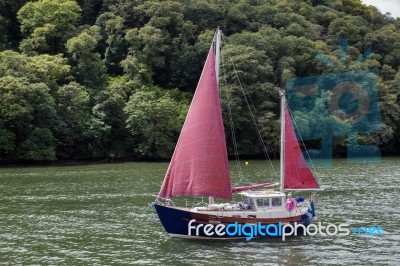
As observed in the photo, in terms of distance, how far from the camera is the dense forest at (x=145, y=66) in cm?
9544

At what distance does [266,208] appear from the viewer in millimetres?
37562

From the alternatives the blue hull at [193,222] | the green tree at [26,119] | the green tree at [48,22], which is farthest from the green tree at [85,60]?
the blue hull at [193,222]

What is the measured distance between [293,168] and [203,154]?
741 centimetres

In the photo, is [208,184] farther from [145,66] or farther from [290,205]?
[145,66]

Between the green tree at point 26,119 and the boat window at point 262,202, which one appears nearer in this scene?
the boat window at point 262,202

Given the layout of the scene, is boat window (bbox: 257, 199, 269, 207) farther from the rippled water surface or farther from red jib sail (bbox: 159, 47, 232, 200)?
the rippled water surface

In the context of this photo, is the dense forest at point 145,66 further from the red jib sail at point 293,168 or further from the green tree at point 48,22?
the red jib sail at point 293,168

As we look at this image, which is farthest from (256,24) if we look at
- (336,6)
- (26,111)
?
(26,111)

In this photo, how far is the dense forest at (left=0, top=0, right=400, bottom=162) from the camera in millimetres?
95438

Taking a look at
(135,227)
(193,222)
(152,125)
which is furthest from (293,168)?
(152,125)

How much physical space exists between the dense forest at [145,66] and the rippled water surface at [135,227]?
940 inches

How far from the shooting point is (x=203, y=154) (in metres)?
37.2

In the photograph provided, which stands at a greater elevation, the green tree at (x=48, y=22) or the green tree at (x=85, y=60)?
the green tree at (x=48, y=22)

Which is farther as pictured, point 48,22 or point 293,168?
point 48,22
